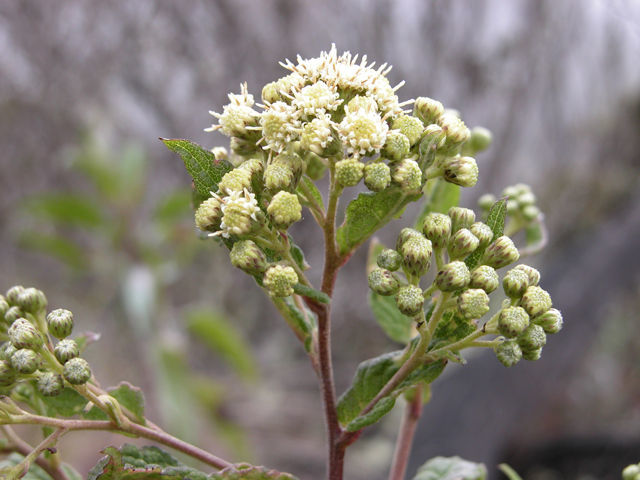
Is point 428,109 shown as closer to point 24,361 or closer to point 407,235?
point 407,235

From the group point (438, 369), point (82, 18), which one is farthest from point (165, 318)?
point (438, 369)

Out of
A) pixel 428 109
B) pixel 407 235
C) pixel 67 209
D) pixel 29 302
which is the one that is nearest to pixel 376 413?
pixel 407 235

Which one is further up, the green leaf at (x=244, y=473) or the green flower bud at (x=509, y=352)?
the green flower bud at (x=509, y=352)

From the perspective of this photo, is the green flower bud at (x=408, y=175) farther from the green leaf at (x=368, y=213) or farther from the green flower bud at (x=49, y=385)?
the green flower bud at (x=49, y=385)

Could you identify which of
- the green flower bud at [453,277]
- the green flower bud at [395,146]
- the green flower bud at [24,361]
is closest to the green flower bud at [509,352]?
the green flower bud at [453,277]

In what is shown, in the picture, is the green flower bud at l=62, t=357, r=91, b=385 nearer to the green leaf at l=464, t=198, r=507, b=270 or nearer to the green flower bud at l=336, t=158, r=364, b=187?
the green flower bud at l=336, t=158, r=364, b=187

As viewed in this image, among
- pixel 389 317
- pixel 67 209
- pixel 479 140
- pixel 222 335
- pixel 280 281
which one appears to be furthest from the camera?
pixel 67 209

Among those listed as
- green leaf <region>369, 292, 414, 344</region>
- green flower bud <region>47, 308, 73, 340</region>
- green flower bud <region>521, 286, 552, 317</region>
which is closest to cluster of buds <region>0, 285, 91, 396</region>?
green flower bud <region>47, 308, 73, 340</region>
